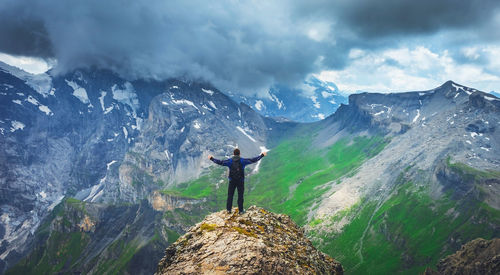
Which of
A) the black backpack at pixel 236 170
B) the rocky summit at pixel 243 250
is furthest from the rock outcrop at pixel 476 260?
the black backpack at pixel 236 170

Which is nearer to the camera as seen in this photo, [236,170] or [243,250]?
[243,250]

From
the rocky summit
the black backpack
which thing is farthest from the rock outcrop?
the black backpack

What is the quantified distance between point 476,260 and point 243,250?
199545 mm

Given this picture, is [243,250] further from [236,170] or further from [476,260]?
[476,260]

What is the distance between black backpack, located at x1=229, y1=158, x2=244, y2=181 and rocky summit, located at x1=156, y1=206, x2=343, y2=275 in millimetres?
3004

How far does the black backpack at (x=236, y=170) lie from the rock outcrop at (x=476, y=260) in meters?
180

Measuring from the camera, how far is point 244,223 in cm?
2216

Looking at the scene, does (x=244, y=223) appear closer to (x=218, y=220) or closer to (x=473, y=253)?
(x=218, y=220)

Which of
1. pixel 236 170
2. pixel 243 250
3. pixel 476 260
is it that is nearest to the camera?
pixel 243 250

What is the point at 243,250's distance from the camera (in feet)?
57.9

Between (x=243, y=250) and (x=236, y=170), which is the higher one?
(x=236, y=170)

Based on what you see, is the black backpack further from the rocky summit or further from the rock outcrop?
the rock outcrop

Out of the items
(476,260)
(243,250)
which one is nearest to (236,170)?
(243,250)

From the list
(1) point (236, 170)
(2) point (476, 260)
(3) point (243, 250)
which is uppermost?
(1) point (236, 170)
